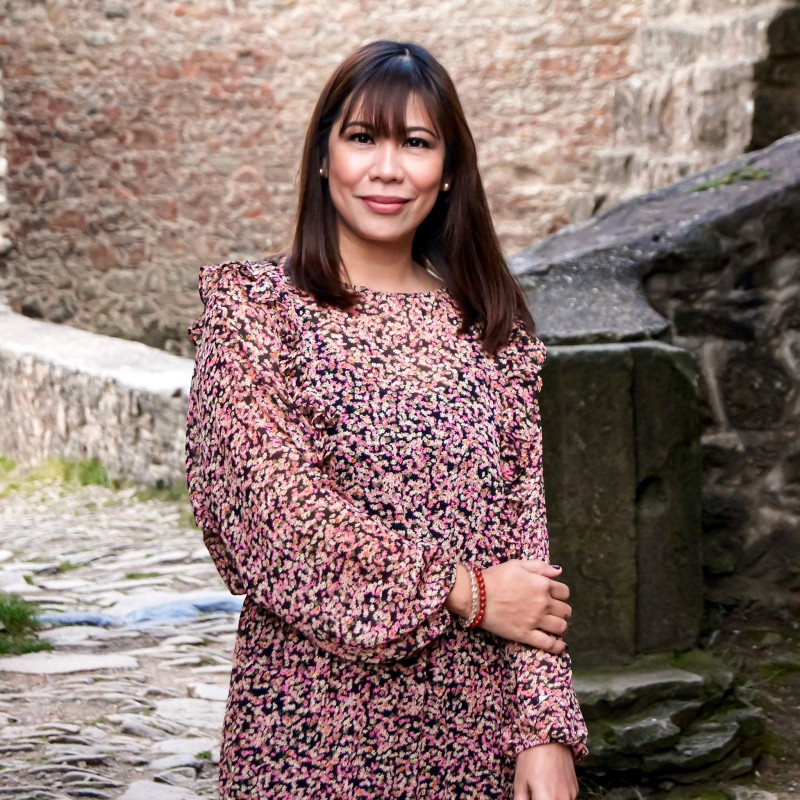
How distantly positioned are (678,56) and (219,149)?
438 cm

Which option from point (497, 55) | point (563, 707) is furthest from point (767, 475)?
point (497, 55)

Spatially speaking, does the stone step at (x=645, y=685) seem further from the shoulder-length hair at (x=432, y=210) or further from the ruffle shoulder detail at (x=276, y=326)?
the ruffle shoulder detail at (x=276, y=326)

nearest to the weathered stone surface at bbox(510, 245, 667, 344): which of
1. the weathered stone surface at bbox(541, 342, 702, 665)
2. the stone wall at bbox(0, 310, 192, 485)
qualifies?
the weathered stone surface at bbox(541, 342, 702, 665)

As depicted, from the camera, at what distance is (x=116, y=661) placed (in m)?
4.24

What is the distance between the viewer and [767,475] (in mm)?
3396

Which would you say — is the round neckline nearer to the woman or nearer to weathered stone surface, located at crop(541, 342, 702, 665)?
the woman

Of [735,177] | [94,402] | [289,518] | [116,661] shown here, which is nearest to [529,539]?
[289,518]

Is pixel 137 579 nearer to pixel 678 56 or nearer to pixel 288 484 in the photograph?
pixel 288 484

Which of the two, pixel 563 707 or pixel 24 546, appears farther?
pixel 24 546

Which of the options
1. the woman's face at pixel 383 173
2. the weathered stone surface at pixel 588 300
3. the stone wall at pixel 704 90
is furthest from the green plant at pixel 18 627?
the stone wall at pixel 704 90

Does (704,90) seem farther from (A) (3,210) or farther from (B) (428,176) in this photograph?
(A) (3,210)

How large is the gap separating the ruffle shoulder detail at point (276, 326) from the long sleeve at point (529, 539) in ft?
0.84

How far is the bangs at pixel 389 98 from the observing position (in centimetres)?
159

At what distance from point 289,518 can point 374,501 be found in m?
0.13
